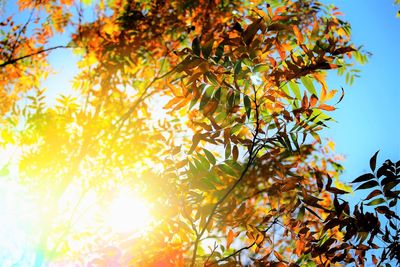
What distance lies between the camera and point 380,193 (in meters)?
2.59

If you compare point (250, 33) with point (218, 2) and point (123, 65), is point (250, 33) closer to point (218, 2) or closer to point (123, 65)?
point (123, 65)

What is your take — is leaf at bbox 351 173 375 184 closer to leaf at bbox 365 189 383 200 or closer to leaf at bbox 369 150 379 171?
leaf at bbox 369 150 379 171

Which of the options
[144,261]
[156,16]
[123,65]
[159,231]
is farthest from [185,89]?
[156,16]

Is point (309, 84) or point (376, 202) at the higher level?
point (309, 84)

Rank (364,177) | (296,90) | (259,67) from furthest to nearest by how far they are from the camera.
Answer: (364,177) < (296,90) < (259,67)

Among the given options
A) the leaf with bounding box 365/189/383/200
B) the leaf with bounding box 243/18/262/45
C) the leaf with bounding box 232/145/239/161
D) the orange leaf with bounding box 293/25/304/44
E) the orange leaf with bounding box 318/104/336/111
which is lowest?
the leaf with bounding box 365/189/383/200

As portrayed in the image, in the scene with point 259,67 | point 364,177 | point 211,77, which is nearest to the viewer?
point 211,77

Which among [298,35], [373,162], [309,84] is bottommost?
[373,162]

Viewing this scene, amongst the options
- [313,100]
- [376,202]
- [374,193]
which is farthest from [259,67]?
[376,202]

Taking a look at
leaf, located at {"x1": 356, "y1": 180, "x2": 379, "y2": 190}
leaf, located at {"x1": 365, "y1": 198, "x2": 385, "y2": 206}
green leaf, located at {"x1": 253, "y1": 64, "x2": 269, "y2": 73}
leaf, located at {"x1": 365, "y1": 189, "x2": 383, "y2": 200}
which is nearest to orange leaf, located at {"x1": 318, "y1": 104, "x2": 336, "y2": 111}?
green leaf, located at {"x1": 253, "y1": 64, "x2": 269, "y2": 73}

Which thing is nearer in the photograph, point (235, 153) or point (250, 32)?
point (250, 32)

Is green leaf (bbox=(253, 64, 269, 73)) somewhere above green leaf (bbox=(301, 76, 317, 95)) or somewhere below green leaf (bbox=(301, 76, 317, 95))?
above

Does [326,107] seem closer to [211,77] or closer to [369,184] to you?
[211,77]

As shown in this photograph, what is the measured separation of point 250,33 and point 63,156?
23.9 ft
